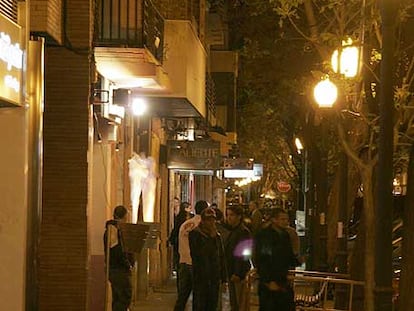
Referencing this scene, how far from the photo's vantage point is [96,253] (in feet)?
52.4

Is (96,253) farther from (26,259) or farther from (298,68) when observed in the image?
(298,68)

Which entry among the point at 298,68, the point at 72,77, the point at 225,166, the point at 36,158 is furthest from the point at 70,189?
the point at 225,166

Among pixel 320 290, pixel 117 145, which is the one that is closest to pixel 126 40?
pixel 117 145

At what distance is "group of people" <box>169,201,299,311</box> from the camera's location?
1291 centimetres

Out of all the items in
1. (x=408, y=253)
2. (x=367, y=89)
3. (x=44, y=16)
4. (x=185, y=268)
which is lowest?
(x=185, y=268)

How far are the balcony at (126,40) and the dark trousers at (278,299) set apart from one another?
13.1ft

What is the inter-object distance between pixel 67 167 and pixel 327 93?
4682 mm

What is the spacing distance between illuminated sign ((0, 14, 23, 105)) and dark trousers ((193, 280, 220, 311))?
5.15 meters

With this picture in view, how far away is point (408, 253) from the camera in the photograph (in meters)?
11.7

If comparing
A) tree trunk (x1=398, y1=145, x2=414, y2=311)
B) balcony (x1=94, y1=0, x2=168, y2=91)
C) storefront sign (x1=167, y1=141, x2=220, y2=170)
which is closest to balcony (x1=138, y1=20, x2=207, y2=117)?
balcony (x1=94, y1=0, x2=168, y2=91)

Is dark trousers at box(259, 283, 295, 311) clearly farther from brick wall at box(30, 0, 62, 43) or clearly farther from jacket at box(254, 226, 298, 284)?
brick wall at box(30, 0, 62, 43)

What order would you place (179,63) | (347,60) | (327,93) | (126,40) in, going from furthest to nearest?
(179,63) < (327,93) < (347,60) < (126,40)

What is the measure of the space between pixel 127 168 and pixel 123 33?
463 centimetres

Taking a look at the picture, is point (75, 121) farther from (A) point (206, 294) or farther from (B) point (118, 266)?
(A) point (206, 294)
